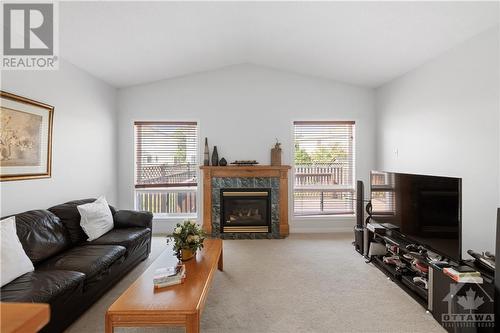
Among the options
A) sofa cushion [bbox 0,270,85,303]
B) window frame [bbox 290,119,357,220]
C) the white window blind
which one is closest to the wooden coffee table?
sofa cushion [bbox 0,270,85,303]

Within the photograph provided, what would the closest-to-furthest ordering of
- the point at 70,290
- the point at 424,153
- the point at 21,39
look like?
the point at 70,290 < the point at 21,39 < the point at 424,153

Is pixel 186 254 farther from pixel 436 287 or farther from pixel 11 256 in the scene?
pixel 436 287

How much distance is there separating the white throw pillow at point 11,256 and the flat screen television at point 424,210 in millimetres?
3706

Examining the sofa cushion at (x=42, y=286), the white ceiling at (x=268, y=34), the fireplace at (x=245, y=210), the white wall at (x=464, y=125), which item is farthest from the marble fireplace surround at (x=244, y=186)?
the sofa cushion at (x=42, y=286)

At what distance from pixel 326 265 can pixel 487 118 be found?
244 cm

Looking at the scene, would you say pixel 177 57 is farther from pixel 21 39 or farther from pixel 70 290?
pixel 70 290

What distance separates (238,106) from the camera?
197 inches

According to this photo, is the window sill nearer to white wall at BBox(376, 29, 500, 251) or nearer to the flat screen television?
the flat screen television

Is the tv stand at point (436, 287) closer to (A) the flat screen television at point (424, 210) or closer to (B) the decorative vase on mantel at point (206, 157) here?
(A) the flat screen television at point (424, 210)

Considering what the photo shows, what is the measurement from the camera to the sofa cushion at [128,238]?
3.08 m

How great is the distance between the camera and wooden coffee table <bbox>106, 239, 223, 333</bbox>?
A: 172cm

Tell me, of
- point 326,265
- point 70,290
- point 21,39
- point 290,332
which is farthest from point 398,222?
point 21,39

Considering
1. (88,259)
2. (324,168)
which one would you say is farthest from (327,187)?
(88,259)

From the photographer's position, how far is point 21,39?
111 inches
